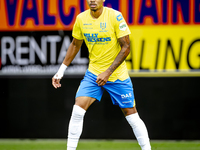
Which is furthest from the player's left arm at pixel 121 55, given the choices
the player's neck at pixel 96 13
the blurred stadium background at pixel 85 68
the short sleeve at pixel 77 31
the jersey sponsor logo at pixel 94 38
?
the blurred stadium background at pixel 85 68

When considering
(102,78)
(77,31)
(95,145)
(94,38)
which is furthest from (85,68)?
(102,78)

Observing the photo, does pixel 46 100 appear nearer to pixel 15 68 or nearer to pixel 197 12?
pixel 15 68

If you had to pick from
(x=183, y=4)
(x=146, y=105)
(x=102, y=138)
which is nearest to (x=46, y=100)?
(x=102, y=138)

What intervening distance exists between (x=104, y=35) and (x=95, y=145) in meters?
2.06

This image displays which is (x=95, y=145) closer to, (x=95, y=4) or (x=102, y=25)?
(x=102, y=25)

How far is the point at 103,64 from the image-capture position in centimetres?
397

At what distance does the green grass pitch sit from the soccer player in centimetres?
127

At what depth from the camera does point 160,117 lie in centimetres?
550

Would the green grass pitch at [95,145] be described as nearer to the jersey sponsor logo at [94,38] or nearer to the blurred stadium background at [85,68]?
the blurred stadium background at [85,68]

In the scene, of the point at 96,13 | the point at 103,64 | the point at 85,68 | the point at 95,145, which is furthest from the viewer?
the point at 85,68

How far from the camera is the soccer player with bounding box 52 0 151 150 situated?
3809mm

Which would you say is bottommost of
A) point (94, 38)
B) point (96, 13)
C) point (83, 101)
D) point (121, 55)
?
point (83, 101)

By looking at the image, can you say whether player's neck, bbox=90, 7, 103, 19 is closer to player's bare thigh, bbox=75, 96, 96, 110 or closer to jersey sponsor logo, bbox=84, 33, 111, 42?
jersey sponsor logo, bbox=84, 33, 111, 42

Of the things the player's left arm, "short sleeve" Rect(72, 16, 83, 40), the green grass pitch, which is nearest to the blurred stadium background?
the green grass pitch
